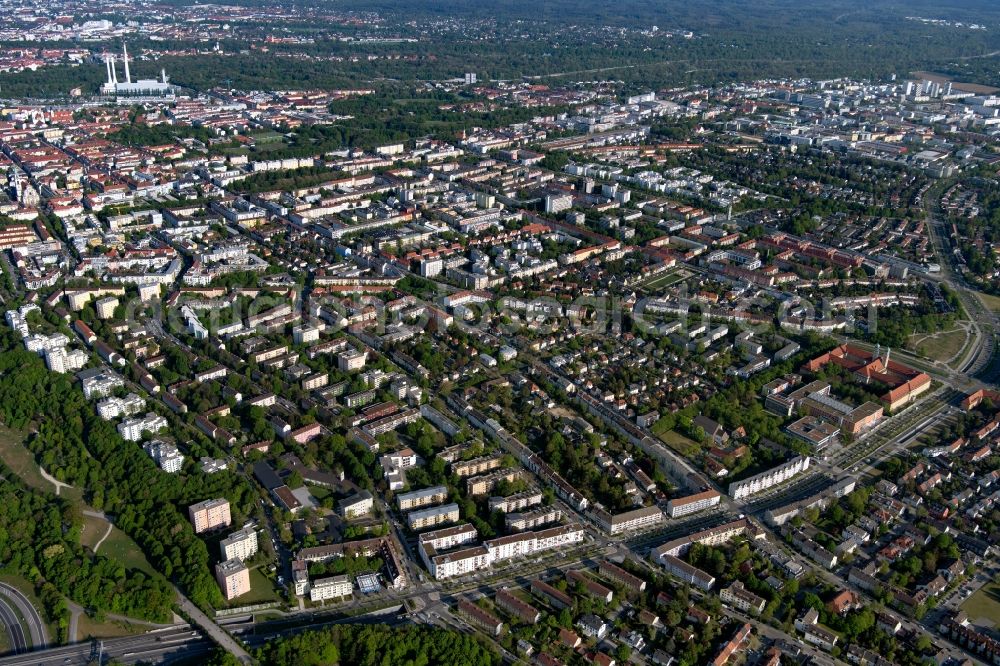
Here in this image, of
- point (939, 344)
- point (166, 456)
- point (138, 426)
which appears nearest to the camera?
point (166, 456)

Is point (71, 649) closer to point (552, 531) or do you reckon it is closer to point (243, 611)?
point (243, 611)

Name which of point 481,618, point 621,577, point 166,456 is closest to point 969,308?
point 621,577

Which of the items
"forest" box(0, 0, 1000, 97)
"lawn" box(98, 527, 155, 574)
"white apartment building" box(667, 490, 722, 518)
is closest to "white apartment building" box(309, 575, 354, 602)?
"lawn" box(98, 527, 155, 574)

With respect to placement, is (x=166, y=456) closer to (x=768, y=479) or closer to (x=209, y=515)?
(x=209, y=515)

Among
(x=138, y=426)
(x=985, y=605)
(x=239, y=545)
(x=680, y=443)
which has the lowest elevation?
(x=985, y=605)

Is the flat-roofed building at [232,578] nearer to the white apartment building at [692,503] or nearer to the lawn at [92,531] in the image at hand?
the lawn at [92,531]

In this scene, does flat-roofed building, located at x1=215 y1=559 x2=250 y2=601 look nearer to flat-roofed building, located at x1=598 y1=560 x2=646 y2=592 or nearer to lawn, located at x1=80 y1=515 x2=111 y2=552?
lawn, located at x1=80 y1=515 x2=111 y2=552

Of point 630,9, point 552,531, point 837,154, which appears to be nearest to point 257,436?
point 552,531

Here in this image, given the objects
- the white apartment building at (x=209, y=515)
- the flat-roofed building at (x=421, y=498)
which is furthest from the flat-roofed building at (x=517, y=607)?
the white apartment building at (x=209, y=515)
